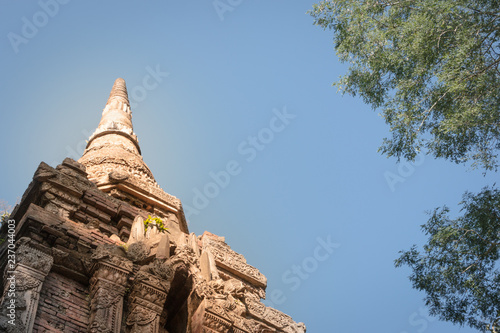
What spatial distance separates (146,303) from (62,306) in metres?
1.26

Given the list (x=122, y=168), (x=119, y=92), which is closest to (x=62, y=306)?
(x=122, y=168)

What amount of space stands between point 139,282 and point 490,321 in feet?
23.2

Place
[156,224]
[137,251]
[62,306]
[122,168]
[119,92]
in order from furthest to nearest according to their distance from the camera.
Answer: [119,92], [122,168], [156,224], [137,251], [62,306]

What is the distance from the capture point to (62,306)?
29.0 feet

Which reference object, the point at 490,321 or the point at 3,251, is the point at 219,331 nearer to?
the point at 3,251

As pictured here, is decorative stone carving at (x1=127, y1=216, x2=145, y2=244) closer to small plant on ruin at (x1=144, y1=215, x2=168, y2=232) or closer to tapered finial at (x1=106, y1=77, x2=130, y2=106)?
small plant on ruin at (x1=144, y1=215, x2=168, y2=232)

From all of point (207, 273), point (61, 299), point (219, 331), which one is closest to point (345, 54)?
point (207, 273)

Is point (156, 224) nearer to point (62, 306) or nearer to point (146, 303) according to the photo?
point (146, 303)

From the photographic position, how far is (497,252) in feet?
38.2

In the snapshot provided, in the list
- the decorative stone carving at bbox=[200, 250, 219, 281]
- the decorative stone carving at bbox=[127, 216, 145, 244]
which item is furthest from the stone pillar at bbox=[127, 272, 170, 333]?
the decorative stone carving at bbox=[127, 216, 145, 244]

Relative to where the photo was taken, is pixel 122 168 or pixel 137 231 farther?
pixel 122 168

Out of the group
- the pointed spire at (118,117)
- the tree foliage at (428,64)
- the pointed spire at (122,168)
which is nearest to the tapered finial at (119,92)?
the pointed spire at (118,117)

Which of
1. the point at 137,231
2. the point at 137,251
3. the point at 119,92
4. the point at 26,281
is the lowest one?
the point at 26,281

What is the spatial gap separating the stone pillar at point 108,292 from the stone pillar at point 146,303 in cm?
19
